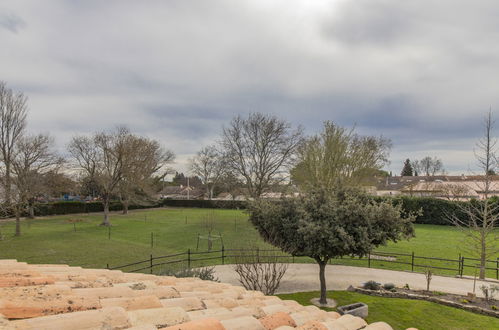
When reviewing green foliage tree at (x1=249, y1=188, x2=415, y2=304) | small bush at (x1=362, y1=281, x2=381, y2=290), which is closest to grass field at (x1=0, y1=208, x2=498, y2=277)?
small bush at (x1=362, y1=281, x2=381, y2=290)

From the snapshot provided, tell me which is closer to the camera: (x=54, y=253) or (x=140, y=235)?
(x=54, y=253)

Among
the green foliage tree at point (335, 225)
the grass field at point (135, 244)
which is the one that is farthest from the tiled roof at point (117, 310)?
the grass field at point (135, 244)

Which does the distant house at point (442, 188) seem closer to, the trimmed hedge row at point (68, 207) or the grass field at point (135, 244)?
the grass field at point (135, 244)

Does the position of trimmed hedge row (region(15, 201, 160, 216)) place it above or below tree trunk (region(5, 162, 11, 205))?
below

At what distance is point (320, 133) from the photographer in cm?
2653

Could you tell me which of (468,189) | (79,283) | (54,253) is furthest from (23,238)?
(468,189)

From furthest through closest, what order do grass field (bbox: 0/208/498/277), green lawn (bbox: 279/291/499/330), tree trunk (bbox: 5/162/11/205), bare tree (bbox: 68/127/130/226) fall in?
bare tree (bbox: 68/127/130/226) → tree trunk (bbox: 5/162/11/205) → grass field (bbox: 0/208/498/277) → green lawn (bbox: 279/291/499/330)

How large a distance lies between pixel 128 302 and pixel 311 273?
13.7m

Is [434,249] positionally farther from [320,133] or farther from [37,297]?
[37,297]

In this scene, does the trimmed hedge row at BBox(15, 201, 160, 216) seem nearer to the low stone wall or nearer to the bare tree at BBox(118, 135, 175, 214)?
the bare tree at BBox(118, 135, 175, 214)

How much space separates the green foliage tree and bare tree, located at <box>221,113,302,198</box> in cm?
2051

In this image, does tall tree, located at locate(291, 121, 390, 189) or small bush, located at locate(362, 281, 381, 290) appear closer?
small bush, located at locate(362, 281, 381, 290)

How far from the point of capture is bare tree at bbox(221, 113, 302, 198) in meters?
31.7

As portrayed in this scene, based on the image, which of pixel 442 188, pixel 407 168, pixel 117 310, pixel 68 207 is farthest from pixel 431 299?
pixel 407 168
